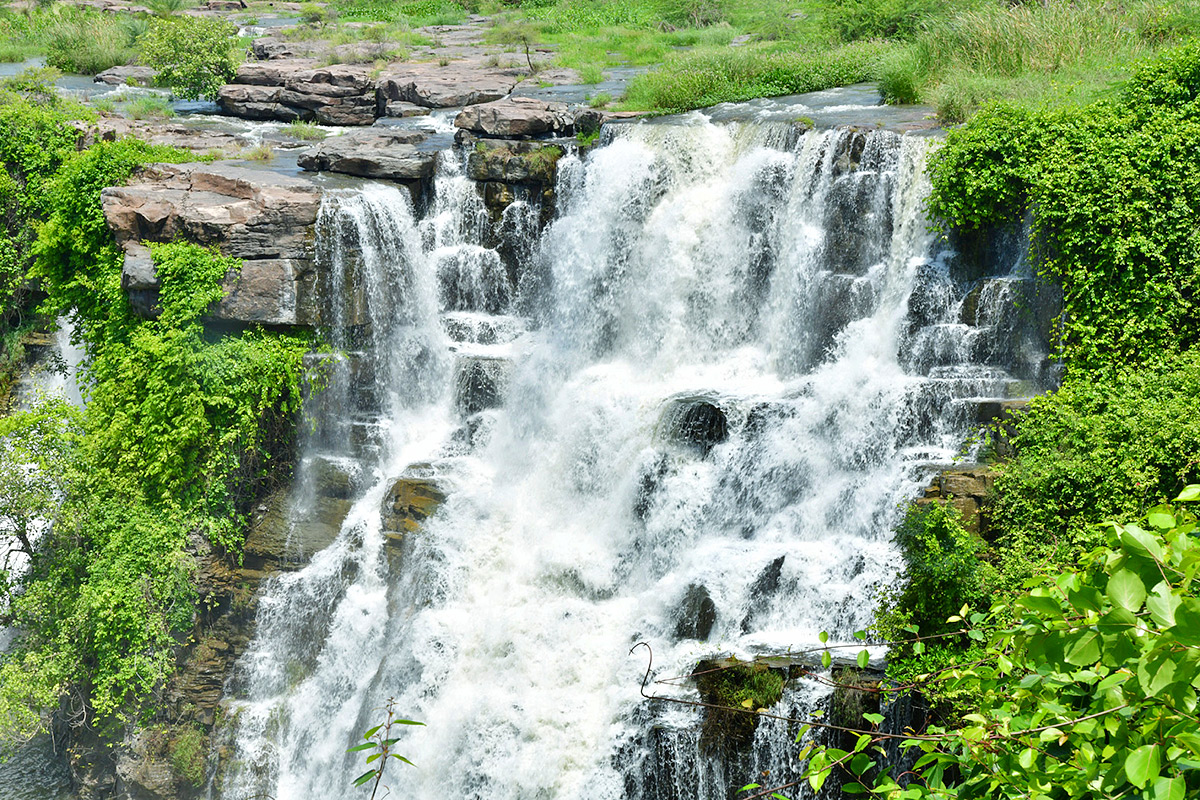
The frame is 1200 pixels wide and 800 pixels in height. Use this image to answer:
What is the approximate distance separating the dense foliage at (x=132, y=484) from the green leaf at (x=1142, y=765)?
43.7 ft

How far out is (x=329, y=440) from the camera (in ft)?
51.9

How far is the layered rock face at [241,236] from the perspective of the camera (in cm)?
1484

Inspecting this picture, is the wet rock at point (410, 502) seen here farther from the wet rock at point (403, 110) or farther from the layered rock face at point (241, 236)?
the wet rock at point (403, 110)

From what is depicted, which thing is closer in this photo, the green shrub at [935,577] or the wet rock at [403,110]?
the green shrub at [935,577]

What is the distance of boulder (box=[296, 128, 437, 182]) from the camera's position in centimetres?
1711

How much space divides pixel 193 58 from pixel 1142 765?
25812mm

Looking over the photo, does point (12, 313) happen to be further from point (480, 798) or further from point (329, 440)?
point (480, 798)

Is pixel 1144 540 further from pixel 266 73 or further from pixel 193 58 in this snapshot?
pixel 193 58

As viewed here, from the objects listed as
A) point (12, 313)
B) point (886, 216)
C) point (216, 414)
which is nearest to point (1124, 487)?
point (886, 216)

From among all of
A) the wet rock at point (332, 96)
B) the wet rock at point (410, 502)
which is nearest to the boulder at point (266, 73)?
the wet rock at point (332, 96)

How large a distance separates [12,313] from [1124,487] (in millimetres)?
18445

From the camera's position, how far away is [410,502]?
48.2 ft

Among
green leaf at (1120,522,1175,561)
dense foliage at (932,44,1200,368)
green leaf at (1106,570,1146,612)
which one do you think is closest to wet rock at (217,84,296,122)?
dense foliage at (932,44,1200,368)

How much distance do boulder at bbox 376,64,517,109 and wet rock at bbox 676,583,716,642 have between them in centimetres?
1390
